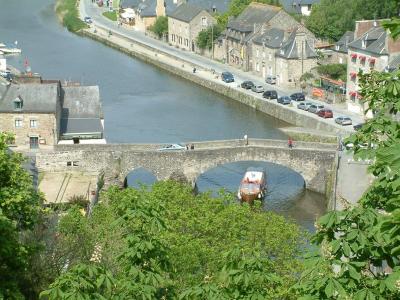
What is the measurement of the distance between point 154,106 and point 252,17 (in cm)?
1150

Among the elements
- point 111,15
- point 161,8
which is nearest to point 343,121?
point 161,8

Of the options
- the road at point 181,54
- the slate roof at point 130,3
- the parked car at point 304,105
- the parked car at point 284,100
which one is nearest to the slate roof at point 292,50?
the road at point 181,54

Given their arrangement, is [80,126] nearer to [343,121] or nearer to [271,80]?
[343,121]

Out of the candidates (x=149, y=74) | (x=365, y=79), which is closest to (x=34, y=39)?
(x=149, y=74)

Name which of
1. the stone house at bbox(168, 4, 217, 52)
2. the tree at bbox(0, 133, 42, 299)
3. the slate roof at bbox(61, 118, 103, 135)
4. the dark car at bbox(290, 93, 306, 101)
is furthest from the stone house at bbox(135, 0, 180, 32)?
the tree at bbox(0, 133, 42, 299)

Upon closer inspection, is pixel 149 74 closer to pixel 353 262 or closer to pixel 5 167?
pixel 5 167

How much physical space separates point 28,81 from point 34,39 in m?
37.4

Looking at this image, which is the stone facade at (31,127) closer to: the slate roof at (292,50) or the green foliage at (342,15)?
the slate roof at (292,50)

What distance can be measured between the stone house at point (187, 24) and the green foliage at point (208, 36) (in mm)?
1468

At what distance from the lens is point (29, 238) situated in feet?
61.4

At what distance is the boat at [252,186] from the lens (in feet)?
113

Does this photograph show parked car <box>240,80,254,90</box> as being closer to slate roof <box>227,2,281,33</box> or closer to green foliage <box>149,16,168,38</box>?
slate roof <box>227,2,281,33</box>

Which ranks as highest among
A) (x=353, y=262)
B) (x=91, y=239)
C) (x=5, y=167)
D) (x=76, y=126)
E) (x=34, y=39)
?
(x=353, y=262)

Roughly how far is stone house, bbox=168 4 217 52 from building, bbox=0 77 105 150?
29.1 meters
